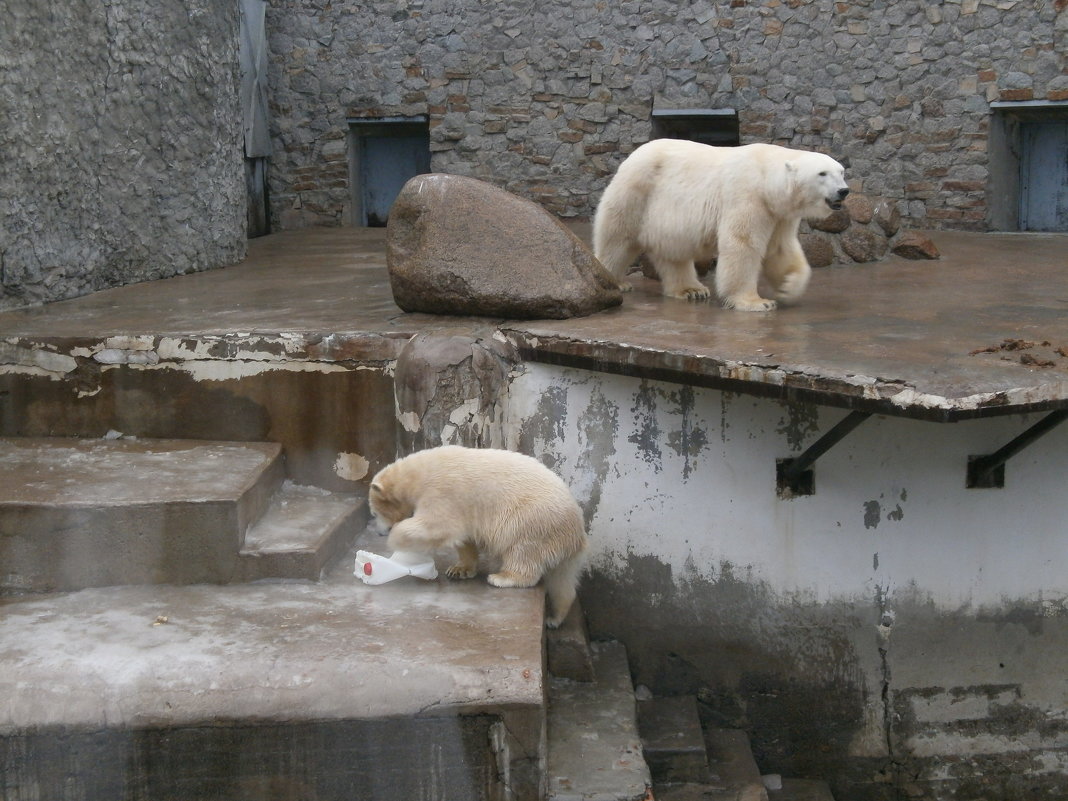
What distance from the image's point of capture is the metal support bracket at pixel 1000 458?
4430 millimetres

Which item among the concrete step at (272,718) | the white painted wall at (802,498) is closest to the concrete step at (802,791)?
the white painted wall at (802,498)

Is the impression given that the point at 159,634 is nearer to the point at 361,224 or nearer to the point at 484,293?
the point at 484,293

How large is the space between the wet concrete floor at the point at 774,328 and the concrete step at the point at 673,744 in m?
1.36

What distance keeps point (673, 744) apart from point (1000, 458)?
1645mm

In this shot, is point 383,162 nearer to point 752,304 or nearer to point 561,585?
point 752,304

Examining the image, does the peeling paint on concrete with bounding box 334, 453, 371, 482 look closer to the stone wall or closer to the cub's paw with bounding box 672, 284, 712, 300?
the cub's paw with bounding box 672, 284, 712, 300

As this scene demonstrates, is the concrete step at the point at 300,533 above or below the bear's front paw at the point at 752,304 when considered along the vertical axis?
below

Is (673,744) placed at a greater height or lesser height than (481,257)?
lesser

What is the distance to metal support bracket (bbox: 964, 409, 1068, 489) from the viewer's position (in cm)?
443

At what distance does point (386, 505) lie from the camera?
12.8ft

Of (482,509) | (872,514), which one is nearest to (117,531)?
(482,509)

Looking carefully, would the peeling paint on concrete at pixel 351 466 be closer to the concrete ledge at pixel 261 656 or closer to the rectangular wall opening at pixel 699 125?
the concrete ledge at pixel 261 656

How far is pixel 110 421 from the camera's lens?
15.4ft

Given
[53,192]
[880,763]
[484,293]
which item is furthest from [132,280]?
[880,763]
